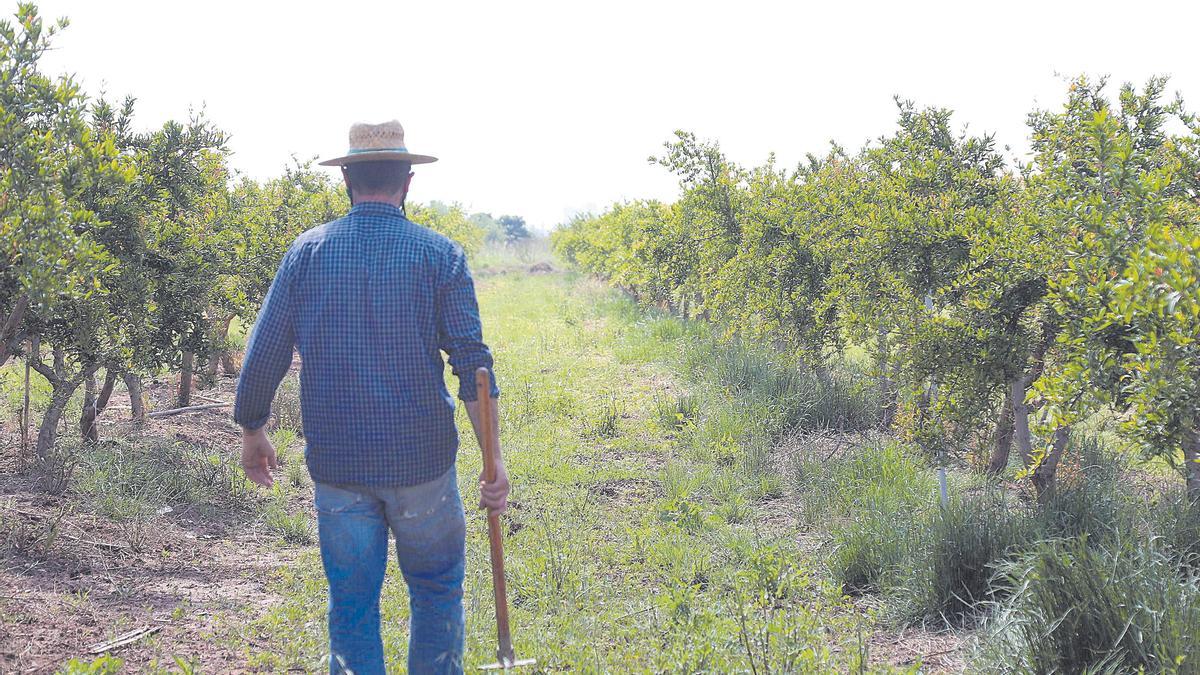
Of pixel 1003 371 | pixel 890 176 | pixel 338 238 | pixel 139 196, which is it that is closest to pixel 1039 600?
pixel 1003 371

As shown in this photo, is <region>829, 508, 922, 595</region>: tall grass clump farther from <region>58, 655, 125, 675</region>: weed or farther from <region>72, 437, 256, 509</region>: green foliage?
<region>72, 437, 256, 509</region>: green foliage

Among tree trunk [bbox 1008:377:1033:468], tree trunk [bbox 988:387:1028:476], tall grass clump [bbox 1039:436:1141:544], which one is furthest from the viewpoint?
tree trunk [bbox 988:387:1028:476]

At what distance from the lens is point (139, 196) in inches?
259

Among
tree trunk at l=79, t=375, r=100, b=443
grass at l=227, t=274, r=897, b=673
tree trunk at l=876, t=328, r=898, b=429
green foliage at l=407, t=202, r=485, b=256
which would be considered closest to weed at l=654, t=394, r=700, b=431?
grass at l=227, t=274, r=897, b=673

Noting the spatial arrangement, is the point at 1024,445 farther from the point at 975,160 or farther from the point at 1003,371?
the point at 975,160

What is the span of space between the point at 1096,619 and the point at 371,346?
2837 millimetres

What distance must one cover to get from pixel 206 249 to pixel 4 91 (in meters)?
2.60

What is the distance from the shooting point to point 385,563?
311cm

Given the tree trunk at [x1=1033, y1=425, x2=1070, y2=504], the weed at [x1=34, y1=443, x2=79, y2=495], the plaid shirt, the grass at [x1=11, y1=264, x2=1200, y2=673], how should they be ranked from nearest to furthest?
the plaid shirt, the grass at [x1=11, y1=264, x2=1200, y2=673], the tree trunk at [x1=1033, y1=425, x2=1070, y2=504], the weed at [x1=34, y1=443, x2=79, y2=495]

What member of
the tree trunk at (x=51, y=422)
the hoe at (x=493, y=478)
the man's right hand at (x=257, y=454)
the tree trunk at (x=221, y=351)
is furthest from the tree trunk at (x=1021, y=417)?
the tree trunk at (x=51, y=422)

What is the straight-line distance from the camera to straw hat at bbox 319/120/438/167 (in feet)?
10.2

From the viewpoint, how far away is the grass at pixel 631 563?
3893mm

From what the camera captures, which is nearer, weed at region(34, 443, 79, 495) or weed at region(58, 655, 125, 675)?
weed at region(58, 655, 125, 675)

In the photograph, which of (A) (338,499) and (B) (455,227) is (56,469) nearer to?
(A) (338,499)
